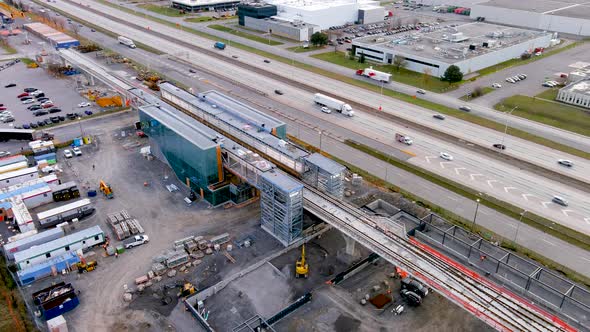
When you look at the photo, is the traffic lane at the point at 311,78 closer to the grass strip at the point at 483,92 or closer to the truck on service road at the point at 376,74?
the truck on service road at the point at 376,74

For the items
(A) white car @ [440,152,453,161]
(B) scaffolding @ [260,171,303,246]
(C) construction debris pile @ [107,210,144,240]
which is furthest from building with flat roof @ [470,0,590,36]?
(C) construction debris pile @ [107,210,144,240]

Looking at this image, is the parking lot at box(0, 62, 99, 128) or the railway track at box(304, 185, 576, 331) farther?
the parking lot at box(0, 62, 99, 128)

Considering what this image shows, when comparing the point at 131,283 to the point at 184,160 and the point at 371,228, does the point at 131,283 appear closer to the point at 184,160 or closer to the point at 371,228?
the point at 184,160

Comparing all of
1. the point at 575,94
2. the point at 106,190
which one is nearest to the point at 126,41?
the point at 106,190

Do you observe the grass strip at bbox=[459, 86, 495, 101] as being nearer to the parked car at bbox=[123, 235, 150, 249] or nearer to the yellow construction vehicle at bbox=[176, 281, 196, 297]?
the parked car at bbox=[123, 235, 150, 249]

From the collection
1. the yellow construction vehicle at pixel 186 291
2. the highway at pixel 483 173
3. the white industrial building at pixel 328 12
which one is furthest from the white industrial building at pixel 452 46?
the yellow construction vehicle at pixel 186 291

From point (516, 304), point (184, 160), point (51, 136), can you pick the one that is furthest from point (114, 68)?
point (516, 304)

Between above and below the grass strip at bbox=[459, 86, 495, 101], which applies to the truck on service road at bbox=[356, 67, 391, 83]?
above
